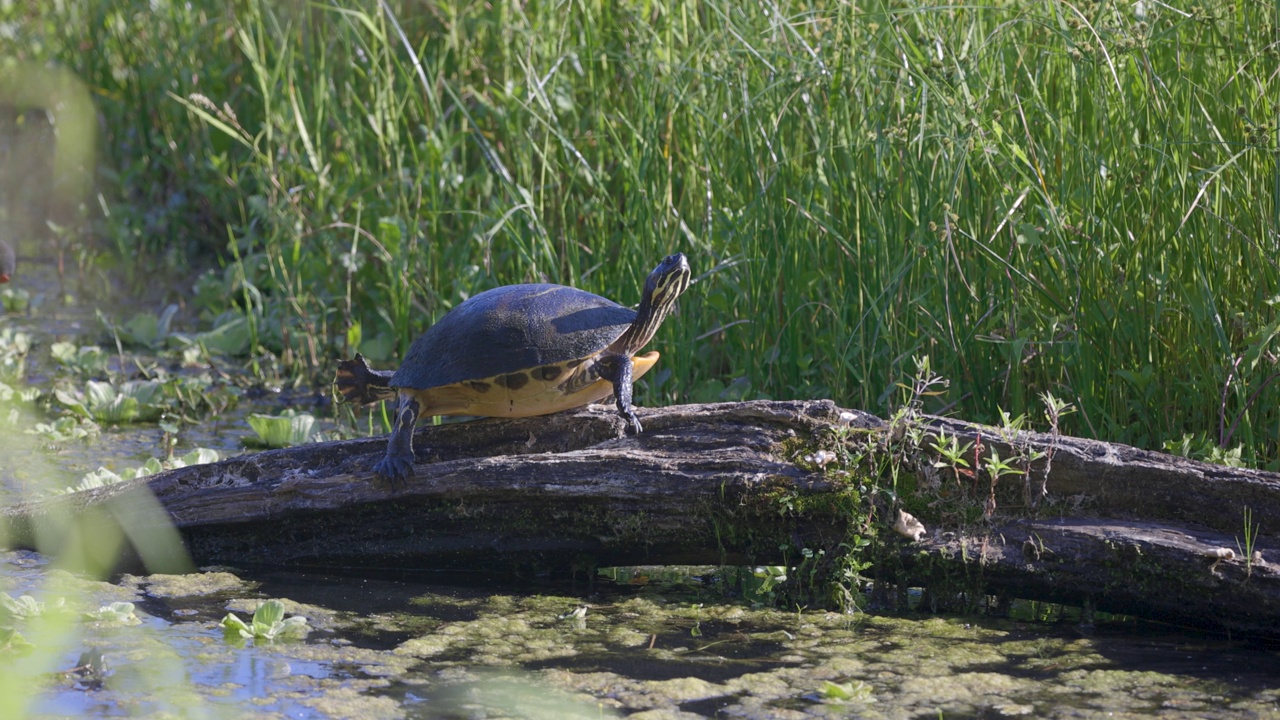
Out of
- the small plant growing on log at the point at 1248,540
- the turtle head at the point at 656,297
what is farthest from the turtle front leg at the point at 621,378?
the small plant growing on log at the point at 1248,540

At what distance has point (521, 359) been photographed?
310 cm

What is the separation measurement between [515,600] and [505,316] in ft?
2.48

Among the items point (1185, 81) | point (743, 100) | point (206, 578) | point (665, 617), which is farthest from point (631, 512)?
point (1185, 81)

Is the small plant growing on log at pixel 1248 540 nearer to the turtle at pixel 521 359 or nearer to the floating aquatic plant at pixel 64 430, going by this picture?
the turtle at pixel 521 359

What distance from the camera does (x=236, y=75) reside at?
6.73m

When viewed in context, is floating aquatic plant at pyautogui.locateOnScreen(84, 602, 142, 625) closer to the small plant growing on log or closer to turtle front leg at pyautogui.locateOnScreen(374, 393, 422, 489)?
turtle front leg at pyautogui.locateOnScreen(374, 393, 422, 489)

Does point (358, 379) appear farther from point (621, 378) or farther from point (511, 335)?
point (621, 378)

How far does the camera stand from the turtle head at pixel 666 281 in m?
3.26

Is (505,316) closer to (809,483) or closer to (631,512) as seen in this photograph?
(631,512)

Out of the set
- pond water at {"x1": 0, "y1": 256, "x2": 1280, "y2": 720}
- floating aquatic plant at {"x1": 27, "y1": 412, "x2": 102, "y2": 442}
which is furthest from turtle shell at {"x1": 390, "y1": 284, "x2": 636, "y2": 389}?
floating aquatic plant at {"x1": 27, "y1": 412, "x2": 102, "y2": 442}

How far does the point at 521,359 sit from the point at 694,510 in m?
0.60

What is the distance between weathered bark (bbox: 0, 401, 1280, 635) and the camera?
2717 mm

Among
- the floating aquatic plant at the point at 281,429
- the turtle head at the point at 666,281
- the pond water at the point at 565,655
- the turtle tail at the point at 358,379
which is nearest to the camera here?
the pond water at the point at 565,655

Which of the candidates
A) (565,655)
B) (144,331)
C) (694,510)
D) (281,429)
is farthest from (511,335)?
(144,331)
